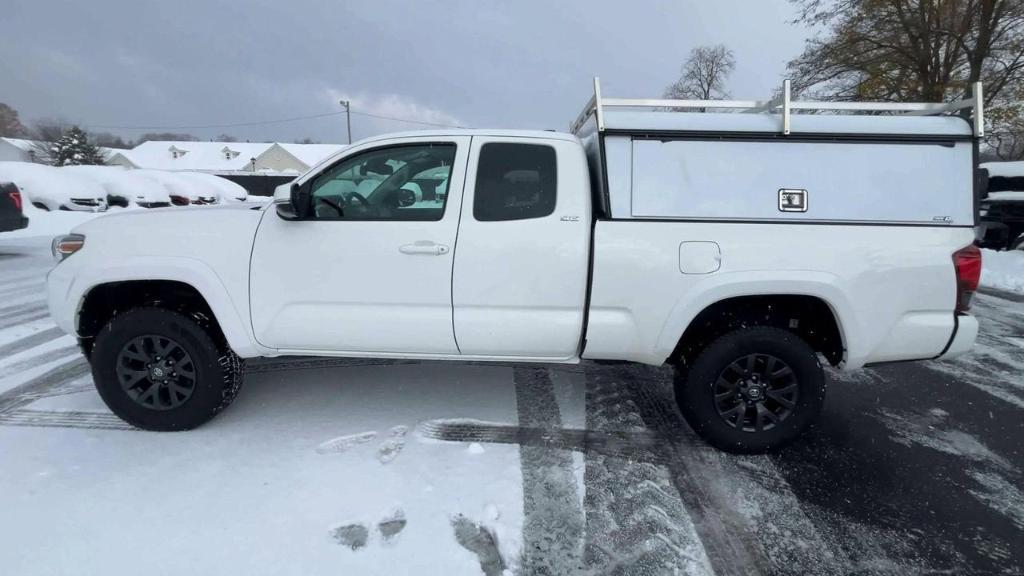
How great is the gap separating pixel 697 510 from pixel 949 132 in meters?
2.45

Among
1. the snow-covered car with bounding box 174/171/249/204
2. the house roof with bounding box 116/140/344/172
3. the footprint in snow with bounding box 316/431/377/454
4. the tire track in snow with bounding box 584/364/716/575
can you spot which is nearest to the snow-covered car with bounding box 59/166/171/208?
the snow-covered car with bounding box 174/171/249/204

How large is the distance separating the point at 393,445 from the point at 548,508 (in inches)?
41.7

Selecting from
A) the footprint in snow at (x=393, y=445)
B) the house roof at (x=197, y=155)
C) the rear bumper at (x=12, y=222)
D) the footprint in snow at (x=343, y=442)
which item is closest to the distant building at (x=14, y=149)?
the house roof at (x=197, y=155)

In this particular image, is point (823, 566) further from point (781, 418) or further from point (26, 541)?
point (26, 541)

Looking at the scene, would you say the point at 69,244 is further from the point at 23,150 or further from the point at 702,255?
the point at 23,150

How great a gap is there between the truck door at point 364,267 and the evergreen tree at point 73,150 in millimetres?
57114

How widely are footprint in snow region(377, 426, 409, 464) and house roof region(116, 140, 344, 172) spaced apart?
210 feet

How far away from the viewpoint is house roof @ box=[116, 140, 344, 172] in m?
62.5

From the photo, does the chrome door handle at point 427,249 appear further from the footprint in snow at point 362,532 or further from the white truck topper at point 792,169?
the footprint in snow at point 362,532

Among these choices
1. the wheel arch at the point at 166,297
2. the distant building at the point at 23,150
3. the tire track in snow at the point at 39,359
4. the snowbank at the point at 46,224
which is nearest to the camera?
the wheel arch at the point at 166,297

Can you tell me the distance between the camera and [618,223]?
3.02 m

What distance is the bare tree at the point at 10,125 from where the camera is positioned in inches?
2618

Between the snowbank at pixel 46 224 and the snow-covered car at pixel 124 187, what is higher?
the snow-covered car at pixel 124 187

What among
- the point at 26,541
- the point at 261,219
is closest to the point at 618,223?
the point at 261,219
